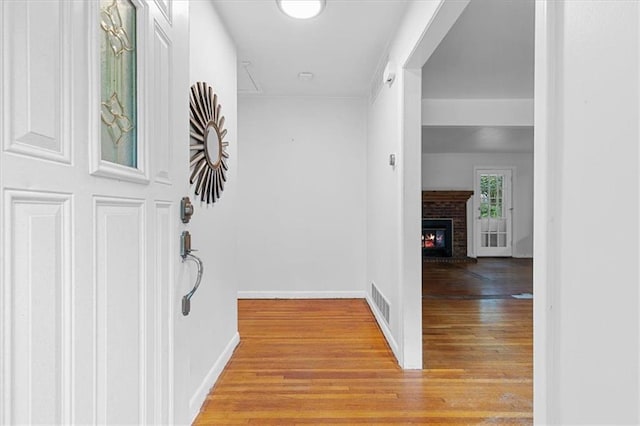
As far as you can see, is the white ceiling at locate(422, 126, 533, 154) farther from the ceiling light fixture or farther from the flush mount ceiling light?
the flush mount ceiling light

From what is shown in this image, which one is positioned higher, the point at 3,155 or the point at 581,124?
the point at 581,124

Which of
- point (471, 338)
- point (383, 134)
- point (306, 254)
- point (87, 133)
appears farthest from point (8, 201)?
point (306, 254)

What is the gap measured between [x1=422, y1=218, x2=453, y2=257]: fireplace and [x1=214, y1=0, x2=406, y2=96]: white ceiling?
5.11 metres

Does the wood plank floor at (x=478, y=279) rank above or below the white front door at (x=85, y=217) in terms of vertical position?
below

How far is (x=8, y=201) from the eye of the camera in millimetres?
577

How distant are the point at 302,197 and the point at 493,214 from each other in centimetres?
595

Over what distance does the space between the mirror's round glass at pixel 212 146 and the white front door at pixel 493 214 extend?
24.4ft

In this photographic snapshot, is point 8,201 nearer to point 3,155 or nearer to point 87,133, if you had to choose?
point 3,155

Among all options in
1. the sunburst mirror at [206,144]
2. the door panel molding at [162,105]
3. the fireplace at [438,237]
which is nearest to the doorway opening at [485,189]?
the fireplace at [438,237]

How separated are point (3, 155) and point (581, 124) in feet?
3.65

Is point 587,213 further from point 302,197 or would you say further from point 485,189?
point 485,189

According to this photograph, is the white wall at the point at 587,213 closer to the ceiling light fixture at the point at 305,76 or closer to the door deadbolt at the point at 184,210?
the door deadbolt at the point at 184,210

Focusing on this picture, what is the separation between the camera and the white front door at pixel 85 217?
600mm

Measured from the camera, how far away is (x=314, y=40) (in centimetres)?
288
